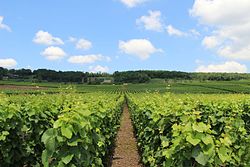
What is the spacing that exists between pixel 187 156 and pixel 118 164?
8.56 m

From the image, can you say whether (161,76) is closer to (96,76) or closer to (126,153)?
(96,76)

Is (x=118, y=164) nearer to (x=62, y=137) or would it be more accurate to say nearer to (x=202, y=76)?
(x=62, y=137)

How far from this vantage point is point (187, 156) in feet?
15.8

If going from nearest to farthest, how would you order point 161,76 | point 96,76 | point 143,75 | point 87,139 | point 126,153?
point 87,139 < point 126,153 < point 143,75 < point 96,76 < point 161,76

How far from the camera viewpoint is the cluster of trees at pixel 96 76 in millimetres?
117000

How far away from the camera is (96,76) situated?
5797 inches

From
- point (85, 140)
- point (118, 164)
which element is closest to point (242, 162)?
point (85, 140)

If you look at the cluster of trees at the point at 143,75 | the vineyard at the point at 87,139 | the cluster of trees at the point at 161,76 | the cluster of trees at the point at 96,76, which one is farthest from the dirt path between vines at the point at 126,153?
the cluster of trees at the point at 161,76

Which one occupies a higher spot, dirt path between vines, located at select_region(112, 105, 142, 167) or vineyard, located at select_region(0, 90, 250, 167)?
vineyard, located at select_region(0, 90, 250, 167)

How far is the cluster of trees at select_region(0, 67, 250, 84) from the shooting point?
11700 centimetres

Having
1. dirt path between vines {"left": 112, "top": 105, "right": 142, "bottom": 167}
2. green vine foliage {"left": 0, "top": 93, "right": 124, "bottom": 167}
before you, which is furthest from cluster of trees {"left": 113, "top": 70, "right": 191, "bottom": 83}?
green vine foliage {"left": 0, "top": 93, "right": 124, "bottom": 167}

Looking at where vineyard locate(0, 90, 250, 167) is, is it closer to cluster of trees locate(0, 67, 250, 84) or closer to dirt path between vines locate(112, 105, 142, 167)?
dirt path between vines locate(112, 105, 142, 167)

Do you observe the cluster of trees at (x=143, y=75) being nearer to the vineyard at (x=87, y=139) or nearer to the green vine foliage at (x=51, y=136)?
the green vine foliage at (x=51, y=136)

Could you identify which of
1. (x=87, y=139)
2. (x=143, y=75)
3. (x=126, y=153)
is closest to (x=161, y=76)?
(x=143, y=75)
